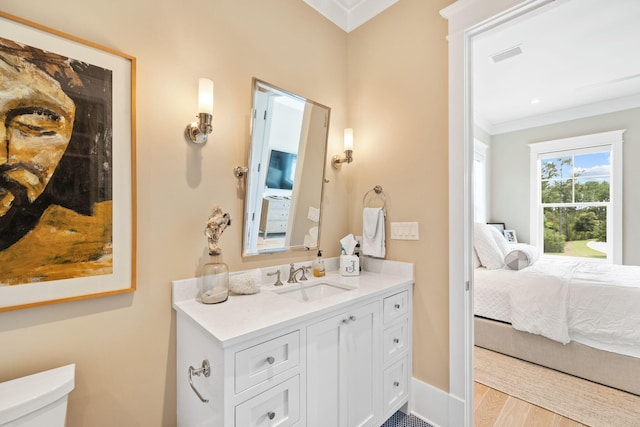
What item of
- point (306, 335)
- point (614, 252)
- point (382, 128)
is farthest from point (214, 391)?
point (614, 252)

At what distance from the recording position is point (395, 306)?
1.69 metres

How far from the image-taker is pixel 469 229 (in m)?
1.62

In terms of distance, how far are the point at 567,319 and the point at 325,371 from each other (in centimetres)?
213

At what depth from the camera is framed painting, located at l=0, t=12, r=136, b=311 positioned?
0.99 metres

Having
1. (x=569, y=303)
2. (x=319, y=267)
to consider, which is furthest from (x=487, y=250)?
(x=319, y=267)

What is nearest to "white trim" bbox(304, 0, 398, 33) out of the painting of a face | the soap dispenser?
the painting of a face

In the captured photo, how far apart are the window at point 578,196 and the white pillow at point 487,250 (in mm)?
2075

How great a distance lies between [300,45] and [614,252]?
4.78 metres

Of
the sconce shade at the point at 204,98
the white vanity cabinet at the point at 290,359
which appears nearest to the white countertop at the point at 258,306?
the white vanity cabinet at the point at 290,359

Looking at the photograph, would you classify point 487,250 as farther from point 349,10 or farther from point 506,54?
point 349,10

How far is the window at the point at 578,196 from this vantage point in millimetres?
3850

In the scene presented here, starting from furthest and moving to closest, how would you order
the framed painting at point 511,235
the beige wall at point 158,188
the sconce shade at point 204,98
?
the framed painting at point 511,235
the sconce shade at point 204,98
the beige wall at point 158,188

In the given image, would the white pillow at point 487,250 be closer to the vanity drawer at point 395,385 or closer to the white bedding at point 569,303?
the white bedding at point 569,303

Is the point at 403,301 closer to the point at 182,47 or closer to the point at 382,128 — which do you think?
the point at 382,128
